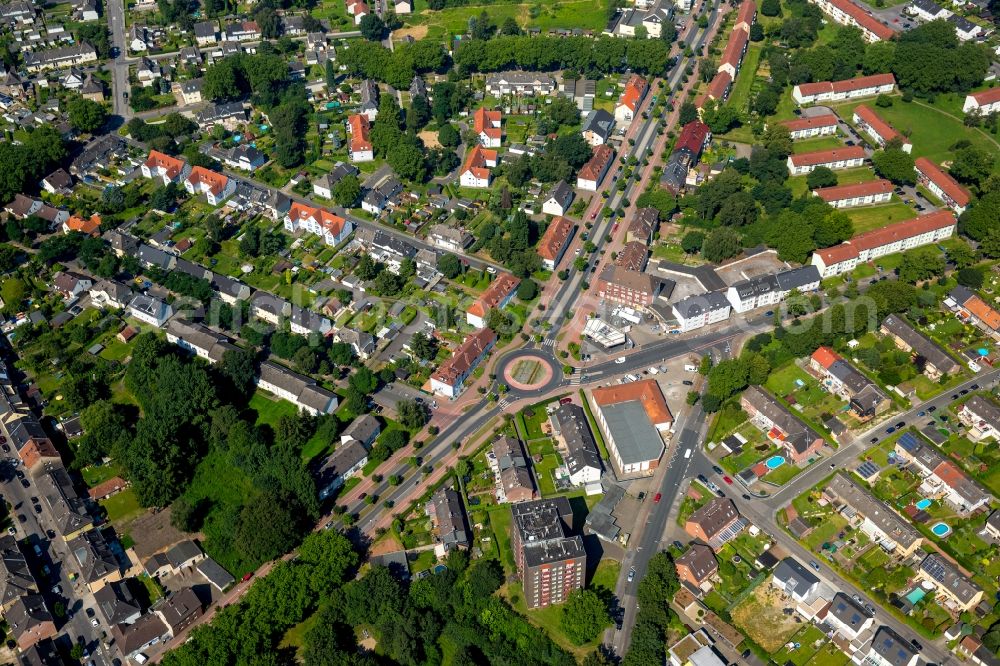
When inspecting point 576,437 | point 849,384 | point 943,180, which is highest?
point 943,180

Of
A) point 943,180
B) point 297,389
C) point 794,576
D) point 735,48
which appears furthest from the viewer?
point 735,48

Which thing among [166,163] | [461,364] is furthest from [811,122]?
[166,163]

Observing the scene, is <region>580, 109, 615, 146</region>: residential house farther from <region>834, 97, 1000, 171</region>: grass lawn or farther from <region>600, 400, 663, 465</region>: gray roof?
<region>600, 400, 663, 465</region>: gray roof

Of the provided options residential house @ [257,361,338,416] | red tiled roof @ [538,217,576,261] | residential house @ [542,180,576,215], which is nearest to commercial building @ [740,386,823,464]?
red tiled roof @ [538,217,576,261]

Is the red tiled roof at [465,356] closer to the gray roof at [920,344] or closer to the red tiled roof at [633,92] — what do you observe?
the gray roof at [920,344]

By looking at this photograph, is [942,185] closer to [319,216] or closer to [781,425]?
[781,425]

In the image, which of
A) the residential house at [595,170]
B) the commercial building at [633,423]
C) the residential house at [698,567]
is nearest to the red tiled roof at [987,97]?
the residential house at [595,170]
